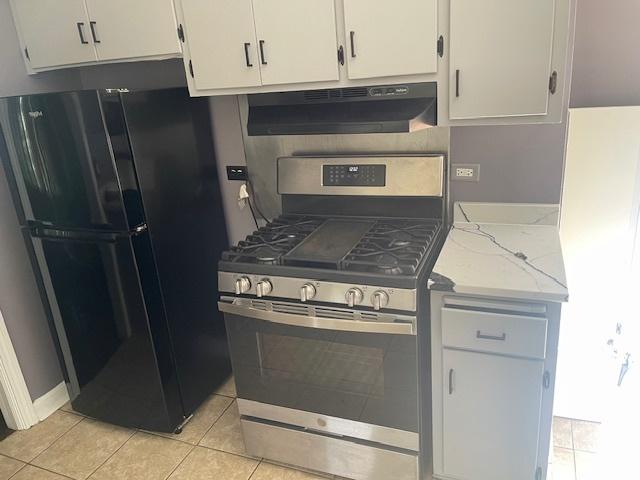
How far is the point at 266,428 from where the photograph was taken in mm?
2084

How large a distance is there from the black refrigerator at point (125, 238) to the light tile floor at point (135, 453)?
0.08 m

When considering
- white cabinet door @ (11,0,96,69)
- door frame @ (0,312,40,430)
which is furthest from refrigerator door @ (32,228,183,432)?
white cabinet door @ (11,0,96,69)

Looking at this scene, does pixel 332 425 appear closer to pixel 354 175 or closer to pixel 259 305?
pixel 259 305

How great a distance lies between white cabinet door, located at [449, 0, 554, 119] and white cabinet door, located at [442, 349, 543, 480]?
0.88 metres

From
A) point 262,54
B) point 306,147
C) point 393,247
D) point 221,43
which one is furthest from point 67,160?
point 393,247

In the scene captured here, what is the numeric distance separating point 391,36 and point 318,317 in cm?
104

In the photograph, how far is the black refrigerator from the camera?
197 cm

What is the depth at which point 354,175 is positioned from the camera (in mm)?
2221

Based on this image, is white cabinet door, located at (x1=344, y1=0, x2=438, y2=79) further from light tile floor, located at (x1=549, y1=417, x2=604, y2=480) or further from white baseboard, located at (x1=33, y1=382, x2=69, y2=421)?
white baseboard, located at (x1=33, y1=382, x2=69, y2=421)

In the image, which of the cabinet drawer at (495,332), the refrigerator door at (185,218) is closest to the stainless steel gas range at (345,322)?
the cabinet drawer at (495,332)

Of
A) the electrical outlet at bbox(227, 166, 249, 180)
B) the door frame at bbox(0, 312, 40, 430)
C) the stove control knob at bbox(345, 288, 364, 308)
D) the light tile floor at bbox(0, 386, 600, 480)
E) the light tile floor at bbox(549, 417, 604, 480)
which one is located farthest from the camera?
the electrical outlet at bbox(227, 166, 249, 180)

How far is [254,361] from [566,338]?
139 centimetres

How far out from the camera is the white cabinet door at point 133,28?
1.99m

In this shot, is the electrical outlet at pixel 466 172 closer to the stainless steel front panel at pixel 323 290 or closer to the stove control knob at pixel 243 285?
the stainless steel front panel at pixel 323 290
